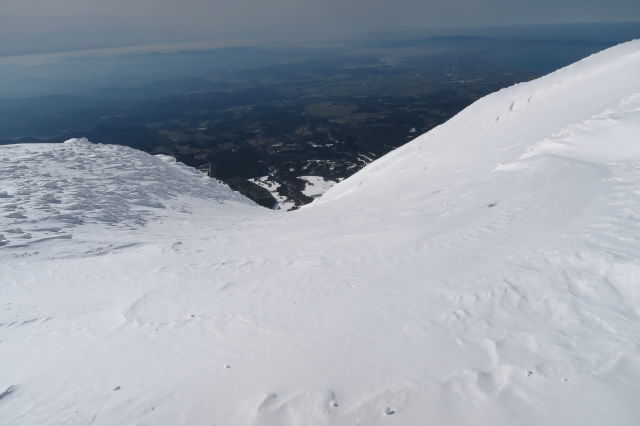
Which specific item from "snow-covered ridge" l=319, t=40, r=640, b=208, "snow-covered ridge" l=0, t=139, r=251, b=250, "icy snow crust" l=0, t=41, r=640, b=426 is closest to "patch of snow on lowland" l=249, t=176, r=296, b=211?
"snow-covered ridge" l=0, t=139, r=251, b=250

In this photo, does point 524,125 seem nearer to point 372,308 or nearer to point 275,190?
point 372,308

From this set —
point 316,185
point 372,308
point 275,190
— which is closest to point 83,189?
point 372,308

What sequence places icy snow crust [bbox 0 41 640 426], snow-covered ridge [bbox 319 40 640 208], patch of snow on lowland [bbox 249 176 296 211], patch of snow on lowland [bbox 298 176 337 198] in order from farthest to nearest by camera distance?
patch of snow on lowland [bbox 298 176 337 198] → patch of snow on lowland [bbox 249 176 296 211] → snow-covered ridge [bbox 319 40 640 208] → icy snow crust [bbox 0 41 640 426]

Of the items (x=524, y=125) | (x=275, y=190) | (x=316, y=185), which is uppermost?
(x=524, y=125)

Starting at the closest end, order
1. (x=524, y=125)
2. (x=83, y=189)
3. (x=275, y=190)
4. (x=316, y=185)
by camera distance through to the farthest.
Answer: (x=524, y=125) → (x=83, y=189) → (x=275, y=190) → (x=316, y=185)

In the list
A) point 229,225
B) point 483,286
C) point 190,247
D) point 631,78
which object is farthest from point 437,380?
point 631,78

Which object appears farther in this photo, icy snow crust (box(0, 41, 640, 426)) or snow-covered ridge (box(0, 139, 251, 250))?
snow-covered ridge (box(0, 139, 251, 250))

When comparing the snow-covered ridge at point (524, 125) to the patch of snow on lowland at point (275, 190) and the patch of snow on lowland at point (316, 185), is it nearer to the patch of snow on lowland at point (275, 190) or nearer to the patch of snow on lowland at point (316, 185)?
the patch of snow on lowland at point (275, 190)

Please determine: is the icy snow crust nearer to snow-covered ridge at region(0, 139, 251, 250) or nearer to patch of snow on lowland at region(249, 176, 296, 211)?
snow-covered ridge at region(0, 139, 251, 250)

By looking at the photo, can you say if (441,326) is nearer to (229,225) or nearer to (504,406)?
(504,406)
